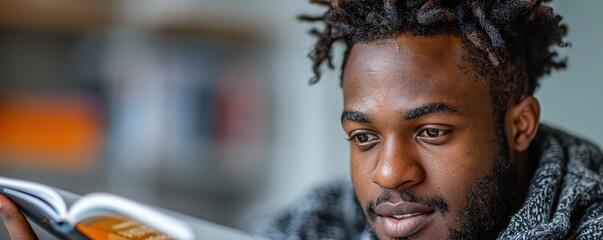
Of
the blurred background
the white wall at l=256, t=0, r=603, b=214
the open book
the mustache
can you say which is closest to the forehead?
the mustache

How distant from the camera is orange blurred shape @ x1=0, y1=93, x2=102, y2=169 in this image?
2.48 m

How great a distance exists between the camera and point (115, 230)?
861mm

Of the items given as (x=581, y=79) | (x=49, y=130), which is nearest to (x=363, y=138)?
(x=581, y=79)

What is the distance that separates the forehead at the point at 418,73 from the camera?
0.94 m

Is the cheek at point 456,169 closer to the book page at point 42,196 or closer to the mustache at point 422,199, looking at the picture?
the mustache at point 422,199

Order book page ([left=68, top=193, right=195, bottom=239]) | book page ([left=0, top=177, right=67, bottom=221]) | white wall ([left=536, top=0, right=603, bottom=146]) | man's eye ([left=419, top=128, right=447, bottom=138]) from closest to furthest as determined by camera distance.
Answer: book page ([left=68, top=193, right=195, bottom=239]) < book page ([left=0, top=177, right=67, bottom=221]) < man's eye ([left=419, top=128, right=447, bottom=138]) < white wall ([left=536, top=0, right=603, bottom=146])

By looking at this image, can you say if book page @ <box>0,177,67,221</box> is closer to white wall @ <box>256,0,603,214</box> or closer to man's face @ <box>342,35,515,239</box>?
man's face @ <box>342,35,515,239</box>

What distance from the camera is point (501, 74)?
3.20 ft

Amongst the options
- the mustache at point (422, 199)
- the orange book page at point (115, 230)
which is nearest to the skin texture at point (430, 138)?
the mustache at point (422, 199)

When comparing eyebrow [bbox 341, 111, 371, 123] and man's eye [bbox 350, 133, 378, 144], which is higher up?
eyebrow [bbox 341, 111, 371, 123]

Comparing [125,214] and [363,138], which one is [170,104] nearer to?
[363,138]

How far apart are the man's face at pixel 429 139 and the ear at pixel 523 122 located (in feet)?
0.16

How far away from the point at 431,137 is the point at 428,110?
0.04m

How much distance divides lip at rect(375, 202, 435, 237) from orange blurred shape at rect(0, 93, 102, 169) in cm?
183
